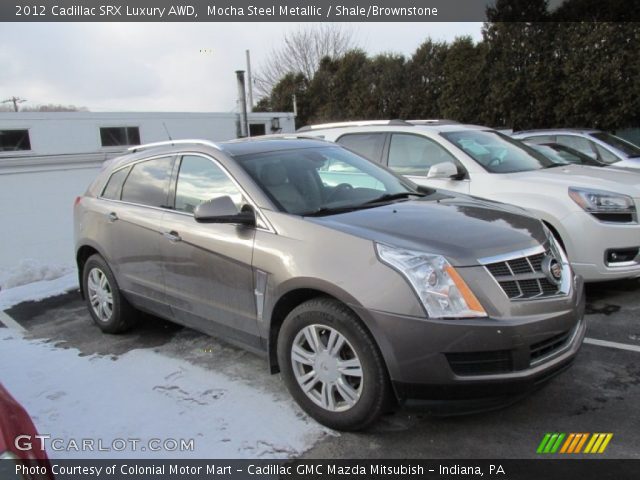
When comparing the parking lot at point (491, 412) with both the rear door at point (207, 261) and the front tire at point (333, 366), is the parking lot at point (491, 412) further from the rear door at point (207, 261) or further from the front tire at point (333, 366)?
the rear door at point (207, 261)

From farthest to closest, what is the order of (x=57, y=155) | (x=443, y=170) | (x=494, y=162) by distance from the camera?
(x=57, y=155) → (x=494, y=162) → (x=443, y=170)

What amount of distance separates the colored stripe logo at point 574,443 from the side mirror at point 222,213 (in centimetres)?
211

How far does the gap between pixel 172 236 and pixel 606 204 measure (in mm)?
3885

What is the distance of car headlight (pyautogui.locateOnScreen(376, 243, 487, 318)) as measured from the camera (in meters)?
2.73

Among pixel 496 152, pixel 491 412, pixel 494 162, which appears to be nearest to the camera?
pixel 491 412

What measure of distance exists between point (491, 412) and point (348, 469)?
1010 millimetres

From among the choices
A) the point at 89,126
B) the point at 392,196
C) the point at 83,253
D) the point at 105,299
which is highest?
the point at 89,126

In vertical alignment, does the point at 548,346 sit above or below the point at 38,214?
above

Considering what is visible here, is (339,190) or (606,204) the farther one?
(606,204)

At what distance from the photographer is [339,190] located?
3.89 metres

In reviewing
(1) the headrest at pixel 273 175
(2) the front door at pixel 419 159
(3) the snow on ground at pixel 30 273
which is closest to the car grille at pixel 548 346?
(1) the headrest at pixel 273 175

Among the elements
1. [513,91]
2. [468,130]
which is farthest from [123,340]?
[513,91]

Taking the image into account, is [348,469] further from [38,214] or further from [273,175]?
[38,214]

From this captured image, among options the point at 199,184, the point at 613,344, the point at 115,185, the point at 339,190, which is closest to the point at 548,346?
the point at 613,344
